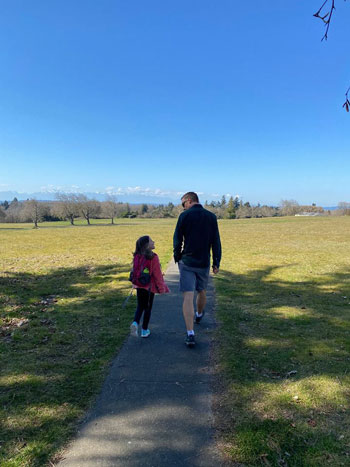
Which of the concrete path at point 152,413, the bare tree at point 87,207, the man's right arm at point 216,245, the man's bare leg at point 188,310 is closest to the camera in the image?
the concrete path at point 152,413

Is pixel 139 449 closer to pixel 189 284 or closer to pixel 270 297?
pixel 189 284

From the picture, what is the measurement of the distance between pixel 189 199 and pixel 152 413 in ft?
9.66

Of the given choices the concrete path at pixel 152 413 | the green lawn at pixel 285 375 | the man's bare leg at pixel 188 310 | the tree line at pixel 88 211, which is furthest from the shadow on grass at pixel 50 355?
the tree line at pixel 88 211

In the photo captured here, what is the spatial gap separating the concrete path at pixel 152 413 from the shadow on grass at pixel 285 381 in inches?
10.2

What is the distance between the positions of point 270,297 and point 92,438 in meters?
5.73

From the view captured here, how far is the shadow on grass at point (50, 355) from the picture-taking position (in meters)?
2.73

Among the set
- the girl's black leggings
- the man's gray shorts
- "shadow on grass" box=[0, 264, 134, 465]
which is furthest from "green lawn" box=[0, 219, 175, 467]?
the man's gray shorts

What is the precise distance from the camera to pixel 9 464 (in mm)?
2352

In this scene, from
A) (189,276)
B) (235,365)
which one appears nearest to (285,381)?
(235,365)

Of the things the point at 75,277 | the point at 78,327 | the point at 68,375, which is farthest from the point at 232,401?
the point at 75,277

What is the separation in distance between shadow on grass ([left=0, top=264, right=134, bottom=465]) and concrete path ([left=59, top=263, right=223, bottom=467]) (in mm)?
241

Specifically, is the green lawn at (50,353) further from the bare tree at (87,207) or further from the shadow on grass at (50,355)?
the bare tree at (87,207)

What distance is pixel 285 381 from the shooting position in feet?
11.5

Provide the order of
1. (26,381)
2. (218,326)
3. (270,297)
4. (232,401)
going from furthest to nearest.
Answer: (270,297), (218,326), (26,381), (232,401)
